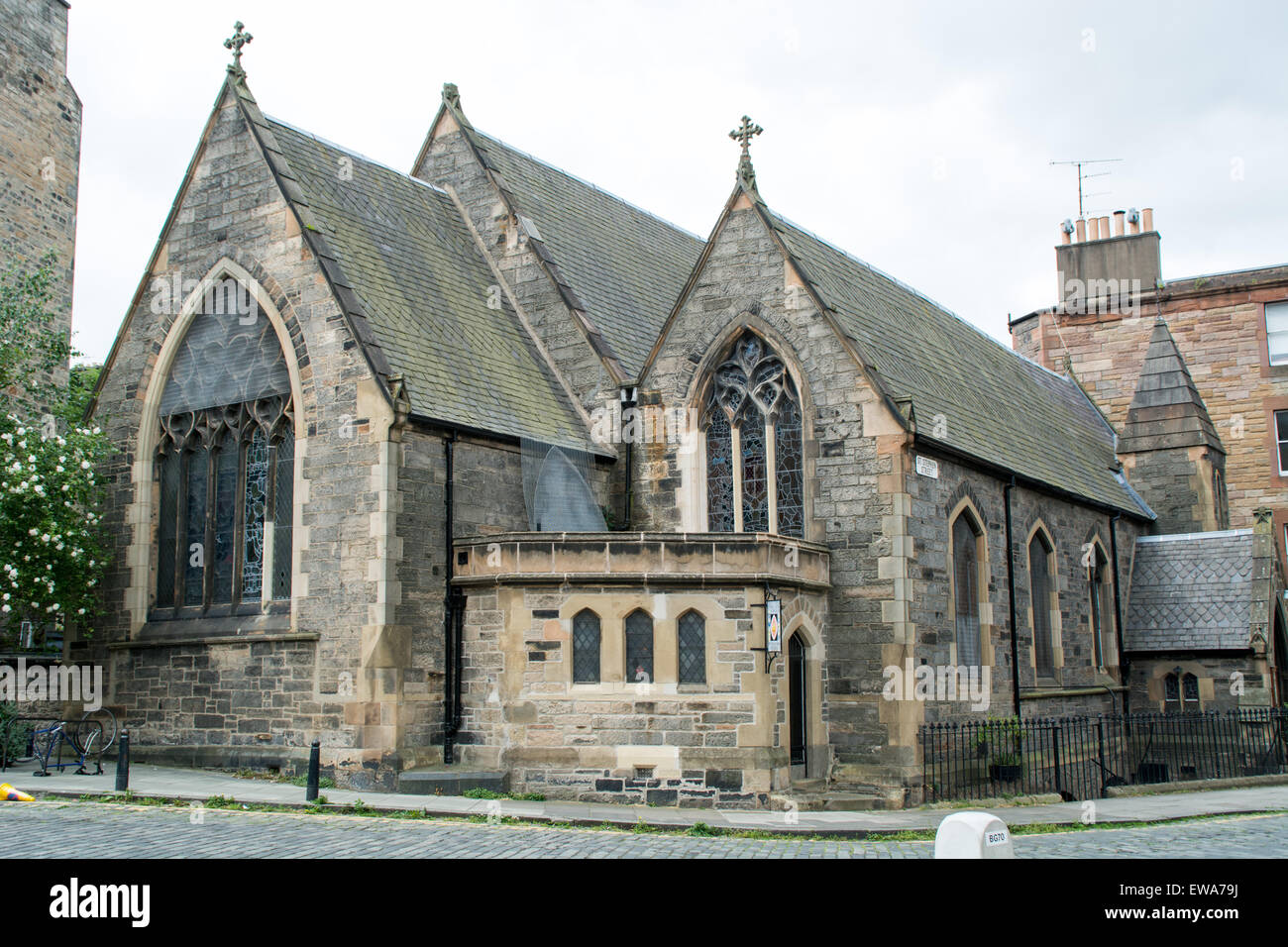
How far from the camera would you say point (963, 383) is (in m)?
26.5

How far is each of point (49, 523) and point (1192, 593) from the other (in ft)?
81.9

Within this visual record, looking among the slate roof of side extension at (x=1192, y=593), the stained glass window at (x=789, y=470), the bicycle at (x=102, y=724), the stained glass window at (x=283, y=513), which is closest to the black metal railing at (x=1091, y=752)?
the slate roof of side extension at (x=1192, y=593)

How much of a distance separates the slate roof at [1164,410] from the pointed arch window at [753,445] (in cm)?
1734

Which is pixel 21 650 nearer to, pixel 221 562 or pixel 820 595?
pixel 221 562

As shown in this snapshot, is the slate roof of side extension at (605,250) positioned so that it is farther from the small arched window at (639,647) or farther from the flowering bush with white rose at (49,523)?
the flowering bush with white rose at (49,523)

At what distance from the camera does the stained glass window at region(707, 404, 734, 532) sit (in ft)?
71.9

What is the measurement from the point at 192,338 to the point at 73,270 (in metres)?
15.0

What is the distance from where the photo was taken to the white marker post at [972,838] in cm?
734

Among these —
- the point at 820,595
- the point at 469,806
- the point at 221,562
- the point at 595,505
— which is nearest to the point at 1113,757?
the point at 820,595

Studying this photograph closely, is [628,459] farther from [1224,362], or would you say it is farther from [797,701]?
[1224,362]

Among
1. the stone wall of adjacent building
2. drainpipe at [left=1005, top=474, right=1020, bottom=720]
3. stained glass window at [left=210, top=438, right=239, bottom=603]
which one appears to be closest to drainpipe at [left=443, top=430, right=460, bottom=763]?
stained glass window at [left=210, top=438, right=239, bottom=603]

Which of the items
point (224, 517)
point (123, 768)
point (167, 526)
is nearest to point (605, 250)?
point (224, 517)

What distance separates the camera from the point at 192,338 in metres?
21.5

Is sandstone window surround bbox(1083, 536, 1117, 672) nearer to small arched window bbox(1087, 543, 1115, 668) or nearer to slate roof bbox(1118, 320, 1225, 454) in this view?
small arched window bbox(1087, 543, 1115, 668)
